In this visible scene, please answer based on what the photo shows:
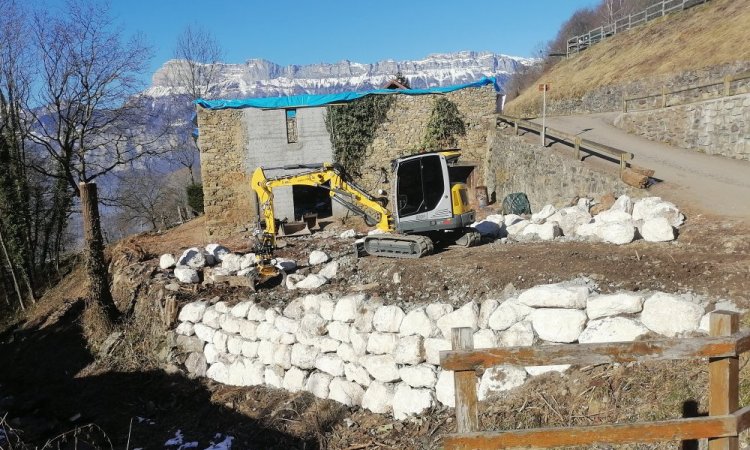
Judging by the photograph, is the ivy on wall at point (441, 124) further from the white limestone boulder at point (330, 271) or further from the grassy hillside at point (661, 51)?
the grassy hillside at point (661, 51)

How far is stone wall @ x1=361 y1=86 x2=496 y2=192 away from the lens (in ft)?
65.0

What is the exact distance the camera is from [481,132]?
20344 millimetres

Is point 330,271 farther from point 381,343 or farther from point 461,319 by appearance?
point 461,319

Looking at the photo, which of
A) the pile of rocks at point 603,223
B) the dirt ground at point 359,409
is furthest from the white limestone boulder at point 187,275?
the pile of rocks at point 603,223

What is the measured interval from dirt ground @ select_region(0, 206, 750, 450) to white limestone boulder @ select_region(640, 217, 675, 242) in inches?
9.0

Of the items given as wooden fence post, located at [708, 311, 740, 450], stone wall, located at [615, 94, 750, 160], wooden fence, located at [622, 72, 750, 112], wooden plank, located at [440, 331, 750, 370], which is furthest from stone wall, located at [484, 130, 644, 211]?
wooden plank, located at [440, 331, 750, 370]

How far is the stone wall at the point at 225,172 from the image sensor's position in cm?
1858

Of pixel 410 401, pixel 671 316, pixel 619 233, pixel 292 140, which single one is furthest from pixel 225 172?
pixel 671 316

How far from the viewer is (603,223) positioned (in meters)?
10.1

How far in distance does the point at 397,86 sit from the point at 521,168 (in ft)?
29.7

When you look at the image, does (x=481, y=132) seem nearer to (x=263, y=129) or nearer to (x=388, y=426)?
(x=263, y=129)

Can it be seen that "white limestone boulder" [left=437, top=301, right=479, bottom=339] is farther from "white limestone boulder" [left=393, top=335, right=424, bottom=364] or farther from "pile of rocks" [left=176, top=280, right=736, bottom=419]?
"white limestone boulder" [left=393, top=335, right=424, bottom=364]

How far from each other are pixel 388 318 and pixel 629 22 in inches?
1614

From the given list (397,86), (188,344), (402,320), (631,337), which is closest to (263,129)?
(397,86)
